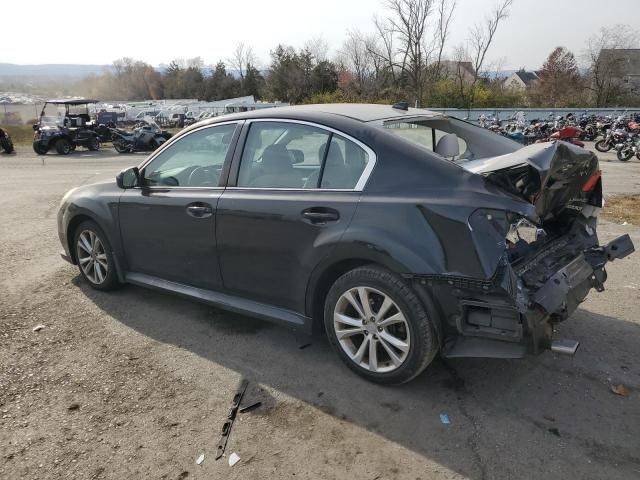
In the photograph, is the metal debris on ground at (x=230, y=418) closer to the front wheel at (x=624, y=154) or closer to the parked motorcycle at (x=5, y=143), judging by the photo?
the front wheel at (x=624, y=154)

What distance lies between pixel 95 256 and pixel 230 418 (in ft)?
8.80

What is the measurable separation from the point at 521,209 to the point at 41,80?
205 m

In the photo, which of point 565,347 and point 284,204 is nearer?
point 565,347

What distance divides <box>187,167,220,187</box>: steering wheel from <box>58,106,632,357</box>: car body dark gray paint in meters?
0.10

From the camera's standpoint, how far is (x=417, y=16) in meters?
35.7

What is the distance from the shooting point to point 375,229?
10.2 feet

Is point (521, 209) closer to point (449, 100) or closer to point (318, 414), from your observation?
point (318, 414)

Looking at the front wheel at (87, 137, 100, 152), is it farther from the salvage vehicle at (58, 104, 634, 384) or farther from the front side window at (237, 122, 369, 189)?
the front side window at (237, 122, 369, 189)

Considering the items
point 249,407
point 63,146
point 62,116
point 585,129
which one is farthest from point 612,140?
point 62,116

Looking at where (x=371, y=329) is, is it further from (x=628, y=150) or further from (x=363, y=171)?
(x=628, y=150)

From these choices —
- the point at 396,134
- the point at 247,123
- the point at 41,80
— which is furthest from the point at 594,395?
the point at 41,80

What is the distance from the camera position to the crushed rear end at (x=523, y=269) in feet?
9.31

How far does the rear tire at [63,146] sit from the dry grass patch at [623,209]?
20.3 m

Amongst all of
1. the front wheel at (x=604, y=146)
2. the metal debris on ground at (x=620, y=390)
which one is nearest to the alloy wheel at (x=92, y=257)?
the metal debris on ground at (x=620, y=390)
